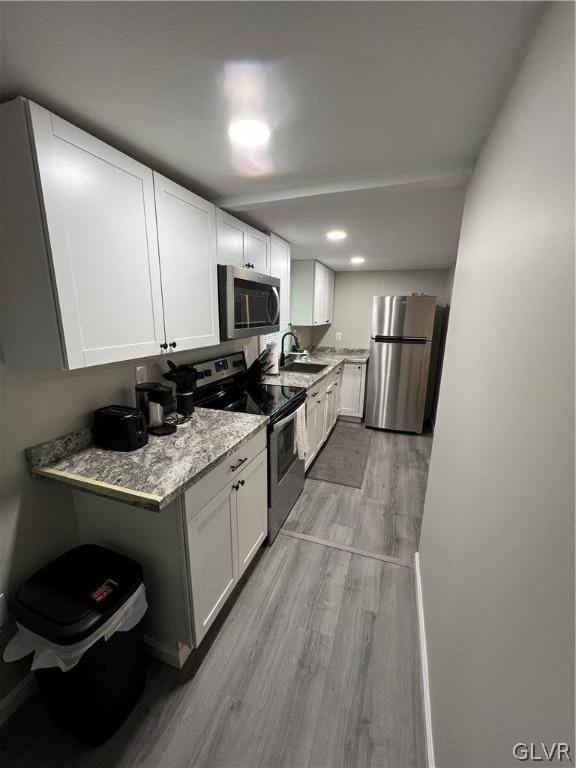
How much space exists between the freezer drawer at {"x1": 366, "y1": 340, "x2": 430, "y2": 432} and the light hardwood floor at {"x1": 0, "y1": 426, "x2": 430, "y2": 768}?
2446mm

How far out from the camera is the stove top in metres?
2.00

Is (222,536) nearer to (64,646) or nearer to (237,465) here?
(237,465)

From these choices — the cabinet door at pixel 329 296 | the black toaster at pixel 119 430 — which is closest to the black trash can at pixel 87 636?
the black toaster at pixel 119 430

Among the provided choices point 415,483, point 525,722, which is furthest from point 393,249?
point 525,722

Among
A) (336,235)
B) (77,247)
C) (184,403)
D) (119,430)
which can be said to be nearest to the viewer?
(77,247)

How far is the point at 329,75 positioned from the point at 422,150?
637 millimetres

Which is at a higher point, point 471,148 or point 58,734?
point 471,148

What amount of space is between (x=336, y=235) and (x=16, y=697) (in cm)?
336

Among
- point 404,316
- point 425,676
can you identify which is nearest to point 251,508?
point 425,676

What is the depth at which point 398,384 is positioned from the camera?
4.04m

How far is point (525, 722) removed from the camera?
513 mm

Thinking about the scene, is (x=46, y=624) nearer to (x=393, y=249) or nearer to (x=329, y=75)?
(x=329, y=75)

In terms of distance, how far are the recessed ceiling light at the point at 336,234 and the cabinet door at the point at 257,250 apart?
1.80ft

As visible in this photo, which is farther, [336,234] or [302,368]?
[302,368]
